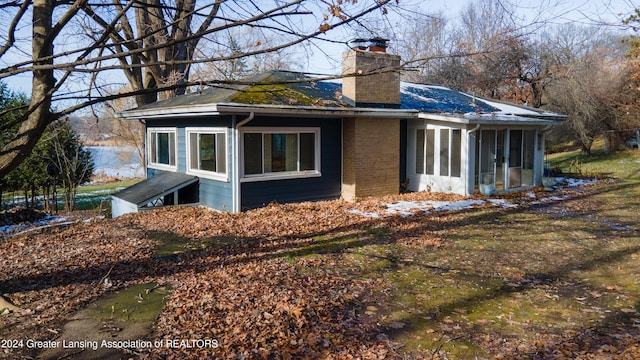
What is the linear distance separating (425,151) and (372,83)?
285cm

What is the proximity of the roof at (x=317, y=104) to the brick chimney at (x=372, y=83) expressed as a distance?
351mm

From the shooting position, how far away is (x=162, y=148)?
1513cm

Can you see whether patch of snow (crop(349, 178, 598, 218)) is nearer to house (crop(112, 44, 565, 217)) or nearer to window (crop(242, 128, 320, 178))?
house (crop(112, 44, 565, 217))

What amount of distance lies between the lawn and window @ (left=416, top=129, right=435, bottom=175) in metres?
3.61

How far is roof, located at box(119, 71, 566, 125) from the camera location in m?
11.2

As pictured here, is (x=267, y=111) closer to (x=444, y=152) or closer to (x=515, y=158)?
(x=444, y=152)

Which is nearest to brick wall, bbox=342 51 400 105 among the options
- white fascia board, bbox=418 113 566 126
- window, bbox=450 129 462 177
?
white fascia board, bbox=418 113 566 126

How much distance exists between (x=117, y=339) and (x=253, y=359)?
1.45 metres

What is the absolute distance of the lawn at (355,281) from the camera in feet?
15.2

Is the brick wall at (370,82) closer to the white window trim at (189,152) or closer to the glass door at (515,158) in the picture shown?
the white window trim at (189,152)

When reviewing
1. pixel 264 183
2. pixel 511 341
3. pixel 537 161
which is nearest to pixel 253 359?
pixel 511 341

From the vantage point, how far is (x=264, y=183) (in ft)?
39.8

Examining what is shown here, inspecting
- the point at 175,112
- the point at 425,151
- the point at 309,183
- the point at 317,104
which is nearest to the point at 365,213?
the point at 309,183

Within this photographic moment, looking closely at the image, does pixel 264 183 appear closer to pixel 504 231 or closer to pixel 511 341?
pixel 504 231
